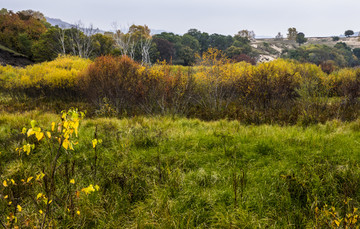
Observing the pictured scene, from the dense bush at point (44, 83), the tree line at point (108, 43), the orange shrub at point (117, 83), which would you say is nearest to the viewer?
the orange shrub at point (117, 83)

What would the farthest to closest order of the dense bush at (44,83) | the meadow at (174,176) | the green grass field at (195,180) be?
the dense bush at (44,83) < the green grass field at (195,180) < the meadow at (174,176)

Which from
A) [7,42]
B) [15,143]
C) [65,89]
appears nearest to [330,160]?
[15,143]

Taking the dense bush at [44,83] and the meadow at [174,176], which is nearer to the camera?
the meadow at [174,176]

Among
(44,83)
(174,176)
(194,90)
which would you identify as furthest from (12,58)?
(174,176)

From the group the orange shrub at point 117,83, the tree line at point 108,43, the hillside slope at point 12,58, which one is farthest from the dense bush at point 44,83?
the hillside slope at point 12,58

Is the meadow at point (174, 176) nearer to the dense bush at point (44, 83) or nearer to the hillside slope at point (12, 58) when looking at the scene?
the dense bush at point (44, 83)

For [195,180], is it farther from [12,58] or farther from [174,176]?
[12,58]

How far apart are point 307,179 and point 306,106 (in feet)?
20.6

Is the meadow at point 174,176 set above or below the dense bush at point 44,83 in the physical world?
below

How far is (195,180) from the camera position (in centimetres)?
356

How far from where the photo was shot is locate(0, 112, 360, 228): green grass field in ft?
8.98

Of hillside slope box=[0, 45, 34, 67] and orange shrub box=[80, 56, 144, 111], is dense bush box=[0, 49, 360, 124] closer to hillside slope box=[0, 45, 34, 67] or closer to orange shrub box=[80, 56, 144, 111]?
orange shrub box=[80, 56, 144, 111]

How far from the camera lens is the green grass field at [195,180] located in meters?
2.74

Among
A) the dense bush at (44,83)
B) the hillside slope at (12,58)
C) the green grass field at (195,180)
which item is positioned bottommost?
the green grass field at (195,180)
